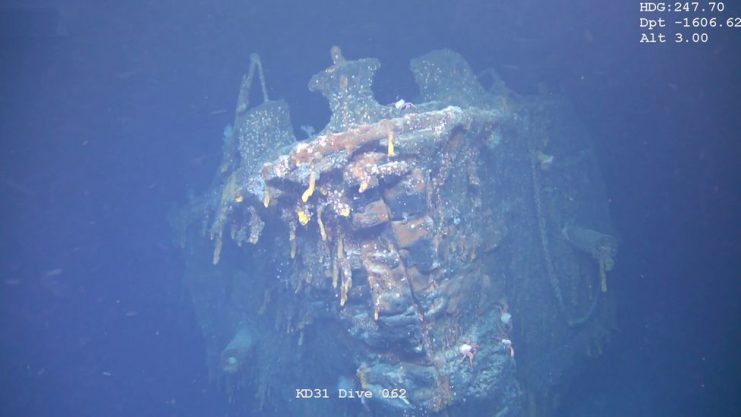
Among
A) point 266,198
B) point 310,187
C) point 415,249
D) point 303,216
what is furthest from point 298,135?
point 415,249

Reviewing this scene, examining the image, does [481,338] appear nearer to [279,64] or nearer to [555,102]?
[555,102]

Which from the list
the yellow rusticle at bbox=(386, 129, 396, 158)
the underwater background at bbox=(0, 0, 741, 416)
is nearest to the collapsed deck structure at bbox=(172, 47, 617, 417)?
the yellow rusticle at bbox=(386, 129, 396, 158)

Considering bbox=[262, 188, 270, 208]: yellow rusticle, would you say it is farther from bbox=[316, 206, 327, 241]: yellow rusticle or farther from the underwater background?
the underwater background

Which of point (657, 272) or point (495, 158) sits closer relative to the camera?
point (495, 158)

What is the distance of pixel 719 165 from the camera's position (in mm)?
10570

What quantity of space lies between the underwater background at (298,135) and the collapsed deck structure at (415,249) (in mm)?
1560

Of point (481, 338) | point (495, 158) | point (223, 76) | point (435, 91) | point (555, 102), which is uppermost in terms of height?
point (223, 76)

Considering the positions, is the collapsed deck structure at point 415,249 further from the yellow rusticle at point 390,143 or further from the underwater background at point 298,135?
the underwater background at point 298,135

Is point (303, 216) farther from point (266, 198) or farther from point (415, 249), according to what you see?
point (415, 249)

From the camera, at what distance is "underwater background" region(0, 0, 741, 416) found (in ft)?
30.7

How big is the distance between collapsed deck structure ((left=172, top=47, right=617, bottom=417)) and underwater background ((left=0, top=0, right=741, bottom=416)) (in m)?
1.56

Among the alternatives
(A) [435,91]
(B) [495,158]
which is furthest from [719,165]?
(A) [435,91]

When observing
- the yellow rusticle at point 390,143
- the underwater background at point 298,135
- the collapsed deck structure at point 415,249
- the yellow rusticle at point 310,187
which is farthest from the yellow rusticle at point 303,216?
the underwater background at point 298,135

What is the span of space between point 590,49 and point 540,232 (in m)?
4.69
